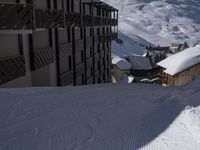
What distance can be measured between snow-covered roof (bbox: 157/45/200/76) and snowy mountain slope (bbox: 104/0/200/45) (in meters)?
101

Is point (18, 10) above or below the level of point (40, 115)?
above

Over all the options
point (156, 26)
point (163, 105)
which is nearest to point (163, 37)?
point (156, 26)

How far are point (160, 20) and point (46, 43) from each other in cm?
16039

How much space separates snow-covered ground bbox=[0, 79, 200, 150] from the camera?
617cm

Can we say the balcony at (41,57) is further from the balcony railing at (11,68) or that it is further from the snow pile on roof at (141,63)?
the snow pile on roof at (141,63)

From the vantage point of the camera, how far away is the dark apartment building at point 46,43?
1138 cm

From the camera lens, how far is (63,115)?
26.1 feet

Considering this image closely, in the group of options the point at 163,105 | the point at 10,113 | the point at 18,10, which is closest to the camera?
the point at 10,113

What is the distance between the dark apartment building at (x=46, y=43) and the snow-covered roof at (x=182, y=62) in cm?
766

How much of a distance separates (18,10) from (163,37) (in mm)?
142566

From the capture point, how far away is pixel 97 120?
7.59 meters

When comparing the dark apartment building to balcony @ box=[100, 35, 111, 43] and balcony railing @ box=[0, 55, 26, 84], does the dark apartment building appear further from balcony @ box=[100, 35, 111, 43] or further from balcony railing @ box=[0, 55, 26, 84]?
balcony @ box=[100, 35, 111, 43]

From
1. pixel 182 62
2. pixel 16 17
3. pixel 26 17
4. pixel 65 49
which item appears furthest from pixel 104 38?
pixel 16 17

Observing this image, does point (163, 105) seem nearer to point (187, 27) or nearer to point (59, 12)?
point (59, 12)
